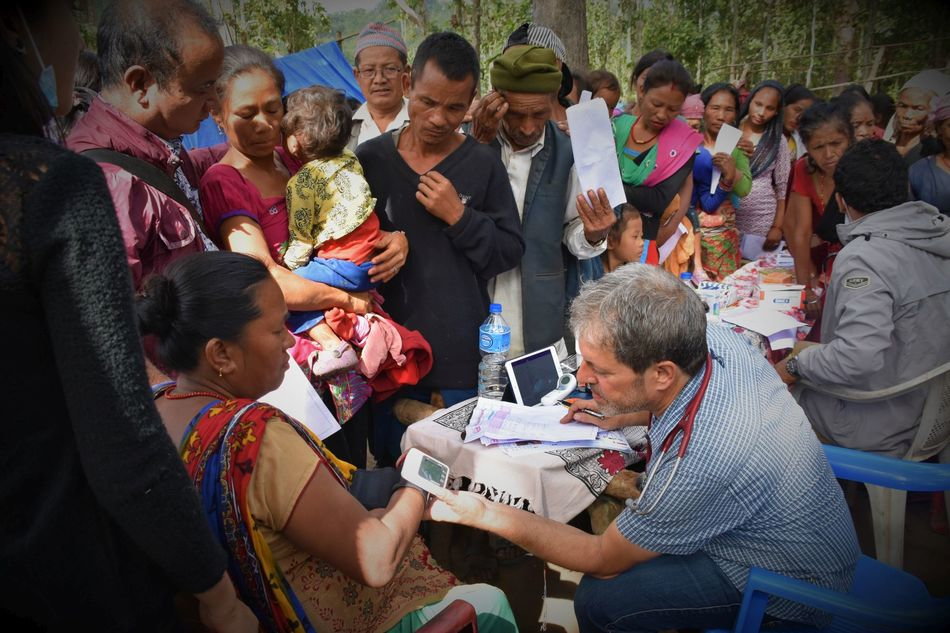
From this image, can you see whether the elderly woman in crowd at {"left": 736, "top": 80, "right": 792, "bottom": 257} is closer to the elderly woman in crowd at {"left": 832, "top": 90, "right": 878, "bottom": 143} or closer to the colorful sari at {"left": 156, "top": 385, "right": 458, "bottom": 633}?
the elderly woman in crowd at {"left": 832, "top": 90, "right": 878, "bottom": 143}

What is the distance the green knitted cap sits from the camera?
8.60 ft

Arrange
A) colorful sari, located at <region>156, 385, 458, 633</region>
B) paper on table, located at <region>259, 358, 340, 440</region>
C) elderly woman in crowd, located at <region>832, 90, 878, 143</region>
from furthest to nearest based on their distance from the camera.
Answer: elderly woman in crowd, located at <region>832, 90, 878, 143</region>
paper on table, located at <region>259, 358, 340, 440</region>
colorful sari, located at <region>156, 385, 458, 633</region>

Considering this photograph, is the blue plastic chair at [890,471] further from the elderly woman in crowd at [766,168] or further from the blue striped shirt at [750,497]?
the elderly woman in crowd at [766,168]

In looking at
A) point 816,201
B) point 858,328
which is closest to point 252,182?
point 858,328

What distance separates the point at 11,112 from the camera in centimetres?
82

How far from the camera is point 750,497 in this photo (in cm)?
166

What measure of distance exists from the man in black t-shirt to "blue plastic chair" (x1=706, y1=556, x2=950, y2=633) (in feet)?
4.76

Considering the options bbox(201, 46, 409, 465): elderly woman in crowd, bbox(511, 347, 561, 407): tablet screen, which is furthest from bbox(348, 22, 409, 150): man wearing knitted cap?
bbox(511, 347, 561, 407): tablet screen

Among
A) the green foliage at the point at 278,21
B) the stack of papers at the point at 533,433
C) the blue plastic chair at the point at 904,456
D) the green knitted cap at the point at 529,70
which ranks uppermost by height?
the green foliage at the point at 278,21

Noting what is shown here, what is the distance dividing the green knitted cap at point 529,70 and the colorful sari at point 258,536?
198cm

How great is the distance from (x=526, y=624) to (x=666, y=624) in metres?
1.03

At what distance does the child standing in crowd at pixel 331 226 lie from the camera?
2227mm

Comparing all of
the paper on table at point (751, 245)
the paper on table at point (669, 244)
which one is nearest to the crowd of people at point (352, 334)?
the paper on table at point (669, 244)

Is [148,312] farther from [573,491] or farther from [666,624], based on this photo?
[666,624]
